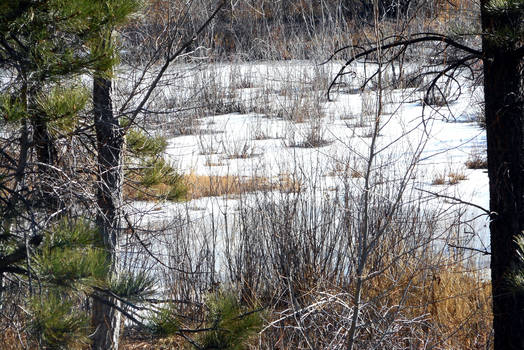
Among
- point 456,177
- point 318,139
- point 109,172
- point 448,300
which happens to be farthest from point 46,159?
point 456,177

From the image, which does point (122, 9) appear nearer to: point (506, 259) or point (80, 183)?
point (80, 183)

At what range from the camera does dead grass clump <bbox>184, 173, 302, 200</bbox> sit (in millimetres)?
4008

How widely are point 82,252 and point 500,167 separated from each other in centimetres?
182

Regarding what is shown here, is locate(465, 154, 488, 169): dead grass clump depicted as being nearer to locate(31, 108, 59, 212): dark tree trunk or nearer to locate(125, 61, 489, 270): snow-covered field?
locate(125, 61, 489, 270): snow-covered field

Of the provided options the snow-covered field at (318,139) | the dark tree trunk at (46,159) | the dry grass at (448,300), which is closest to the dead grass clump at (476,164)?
the snow-covered field at (318,139)

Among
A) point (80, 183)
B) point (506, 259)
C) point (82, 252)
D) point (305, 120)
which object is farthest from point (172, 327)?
point (305, 120)

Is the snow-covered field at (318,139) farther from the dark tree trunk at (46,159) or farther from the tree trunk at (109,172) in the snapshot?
the dark tree trunk at (46,159)

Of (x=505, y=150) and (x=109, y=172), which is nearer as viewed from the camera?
(x=505, y=150)

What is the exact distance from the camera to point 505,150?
9.04 ft

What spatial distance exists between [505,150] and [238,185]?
2.48 metres

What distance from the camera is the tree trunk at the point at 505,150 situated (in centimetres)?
270

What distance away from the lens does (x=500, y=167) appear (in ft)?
9.03

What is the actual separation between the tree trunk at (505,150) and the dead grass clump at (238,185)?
117cm

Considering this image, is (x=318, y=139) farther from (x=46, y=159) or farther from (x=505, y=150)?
(x=46, y=159)
